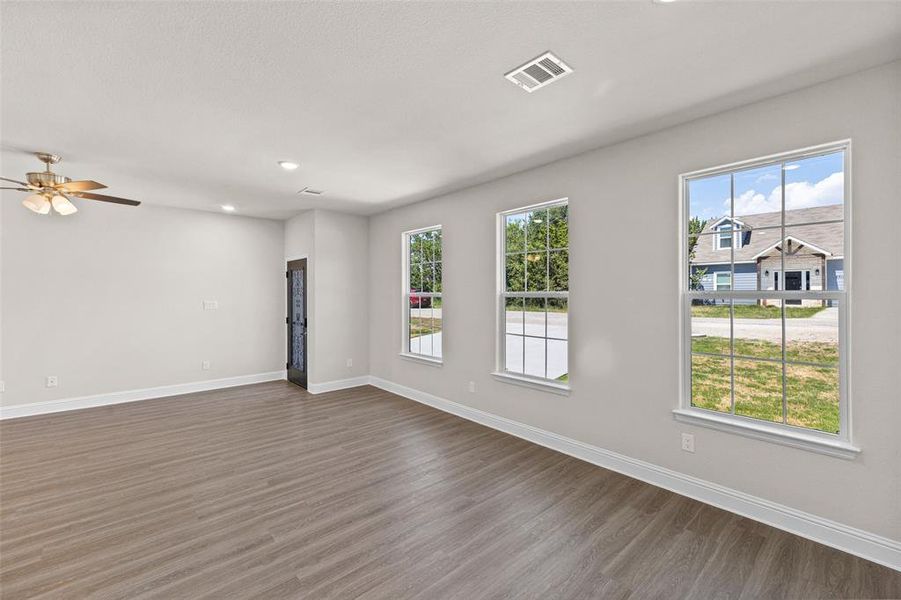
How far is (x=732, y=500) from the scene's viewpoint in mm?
2566

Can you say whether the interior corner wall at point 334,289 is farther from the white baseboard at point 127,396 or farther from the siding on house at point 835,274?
the siding on house at point 835,274

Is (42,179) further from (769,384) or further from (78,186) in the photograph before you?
(769,384)

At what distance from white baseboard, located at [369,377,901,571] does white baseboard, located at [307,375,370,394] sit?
275cm

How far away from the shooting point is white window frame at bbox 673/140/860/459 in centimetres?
220

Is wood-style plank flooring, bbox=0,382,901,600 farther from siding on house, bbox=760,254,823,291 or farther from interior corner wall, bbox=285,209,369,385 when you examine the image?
interior corner wall, bbox=285,209,369,385

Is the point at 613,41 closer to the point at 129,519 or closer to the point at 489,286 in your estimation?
the point at 489,286

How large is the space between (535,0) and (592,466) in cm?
327

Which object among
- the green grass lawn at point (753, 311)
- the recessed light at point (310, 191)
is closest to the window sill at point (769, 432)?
the green grass lawn at point (753, 311)

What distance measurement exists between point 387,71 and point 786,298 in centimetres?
283

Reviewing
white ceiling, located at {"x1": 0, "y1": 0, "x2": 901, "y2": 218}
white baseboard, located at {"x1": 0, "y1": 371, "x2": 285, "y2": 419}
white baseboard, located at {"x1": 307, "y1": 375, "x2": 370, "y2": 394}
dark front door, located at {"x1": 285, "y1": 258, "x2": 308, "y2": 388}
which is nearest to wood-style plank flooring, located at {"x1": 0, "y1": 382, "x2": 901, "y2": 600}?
white baseboard, located at {"x1": 0, "y1": 371, "x2": 285, "y2": 419}

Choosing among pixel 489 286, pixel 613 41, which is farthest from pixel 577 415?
pixel 613 41

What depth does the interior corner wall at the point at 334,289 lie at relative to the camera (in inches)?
222

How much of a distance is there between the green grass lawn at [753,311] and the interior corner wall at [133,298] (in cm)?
604

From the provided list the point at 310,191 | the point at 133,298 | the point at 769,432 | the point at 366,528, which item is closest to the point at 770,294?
the point at 769,432
